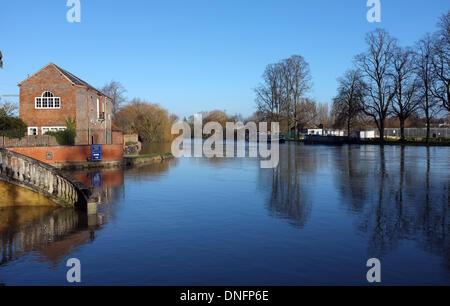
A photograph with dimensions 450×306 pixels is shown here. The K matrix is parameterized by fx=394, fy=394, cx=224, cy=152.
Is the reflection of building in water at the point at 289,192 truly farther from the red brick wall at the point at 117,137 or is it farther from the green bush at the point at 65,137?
the red brick wall at the point at 117,137

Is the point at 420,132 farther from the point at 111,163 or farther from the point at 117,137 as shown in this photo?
the point at 111,163

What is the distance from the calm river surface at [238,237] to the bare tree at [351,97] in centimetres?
4576

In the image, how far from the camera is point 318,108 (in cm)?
15262

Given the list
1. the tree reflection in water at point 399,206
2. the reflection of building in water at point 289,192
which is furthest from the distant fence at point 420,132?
the tree reflection in water at point 399,206

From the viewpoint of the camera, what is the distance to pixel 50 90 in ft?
113

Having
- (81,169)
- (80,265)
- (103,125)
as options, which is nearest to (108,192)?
(80,265)

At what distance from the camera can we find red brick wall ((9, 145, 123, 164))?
2600 centimetres

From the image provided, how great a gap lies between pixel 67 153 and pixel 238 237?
21.6 meters

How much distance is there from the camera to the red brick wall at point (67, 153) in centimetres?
2600

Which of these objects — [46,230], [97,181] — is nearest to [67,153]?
[97,181]

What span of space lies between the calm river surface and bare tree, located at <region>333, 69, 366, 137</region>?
45760mm

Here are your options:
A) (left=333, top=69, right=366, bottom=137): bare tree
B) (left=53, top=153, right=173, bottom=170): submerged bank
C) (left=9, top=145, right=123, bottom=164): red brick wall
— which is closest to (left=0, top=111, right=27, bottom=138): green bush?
(left=9, top=145, right=123, bottom=164): red brick wall

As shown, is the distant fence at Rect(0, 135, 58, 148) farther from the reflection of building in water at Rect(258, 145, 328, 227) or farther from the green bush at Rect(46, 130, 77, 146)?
the reflection of building in water at Rect(258, 145, 328, 227)
